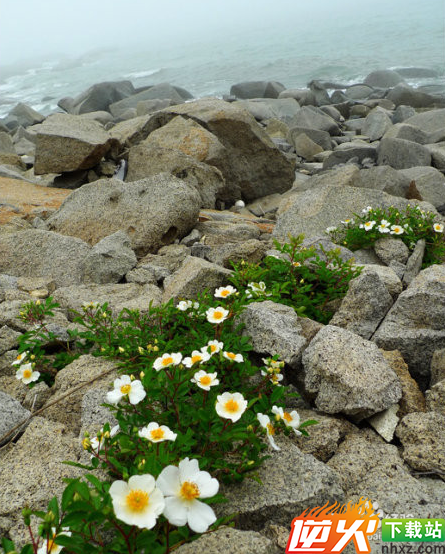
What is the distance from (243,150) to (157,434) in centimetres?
842

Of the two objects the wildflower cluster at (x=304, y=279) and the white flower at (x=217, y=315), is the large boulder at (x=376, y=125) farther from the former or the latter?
the white flower at (x=217, y=315)

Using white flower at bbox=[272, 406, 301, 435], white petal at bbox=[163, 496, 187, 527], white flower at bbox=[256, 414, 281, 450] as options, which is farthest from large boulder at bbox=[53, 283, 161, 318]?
white petal at bbox=[163, 496, 187, 527]

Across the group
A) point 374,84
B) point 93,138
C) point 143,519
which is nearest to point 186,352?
point 143,519

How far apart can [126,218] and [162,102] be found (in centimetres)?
1836

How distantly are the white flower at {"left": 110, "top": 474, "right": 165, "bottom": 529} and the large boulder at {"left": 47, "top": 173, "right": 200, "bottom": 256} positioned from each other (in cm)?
428

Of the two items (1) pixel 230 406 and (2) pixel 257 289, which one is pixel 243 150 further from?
(1) pixel 230 406

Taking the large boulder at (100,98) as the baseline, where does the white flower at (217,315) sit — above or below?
above

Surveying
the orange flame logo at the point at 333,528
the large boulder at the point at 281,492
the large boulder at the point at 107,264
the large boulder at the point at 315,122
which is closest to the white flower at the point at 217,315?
the large boulder at the point at 281,492

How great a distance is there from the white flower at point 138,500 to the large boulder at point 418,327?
7.69 ft

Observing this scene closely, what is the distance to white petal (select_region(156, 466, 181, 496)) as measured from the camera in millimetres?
1835

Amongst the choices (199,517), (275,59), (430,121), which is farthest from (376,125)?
(275,59)

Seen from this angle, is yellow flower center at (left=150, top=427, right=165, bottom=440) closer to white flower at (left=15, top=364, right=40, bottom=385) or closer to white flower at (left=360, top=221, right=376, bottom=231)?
white flower at (left=15, top=364, right=40, bottom=385)

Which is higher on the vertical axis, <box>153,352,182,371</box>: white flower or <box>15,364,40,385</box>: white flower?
<box>153,352,182,371</box>: white flower

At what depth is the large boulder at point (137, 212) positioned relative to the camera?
5.98 meters
